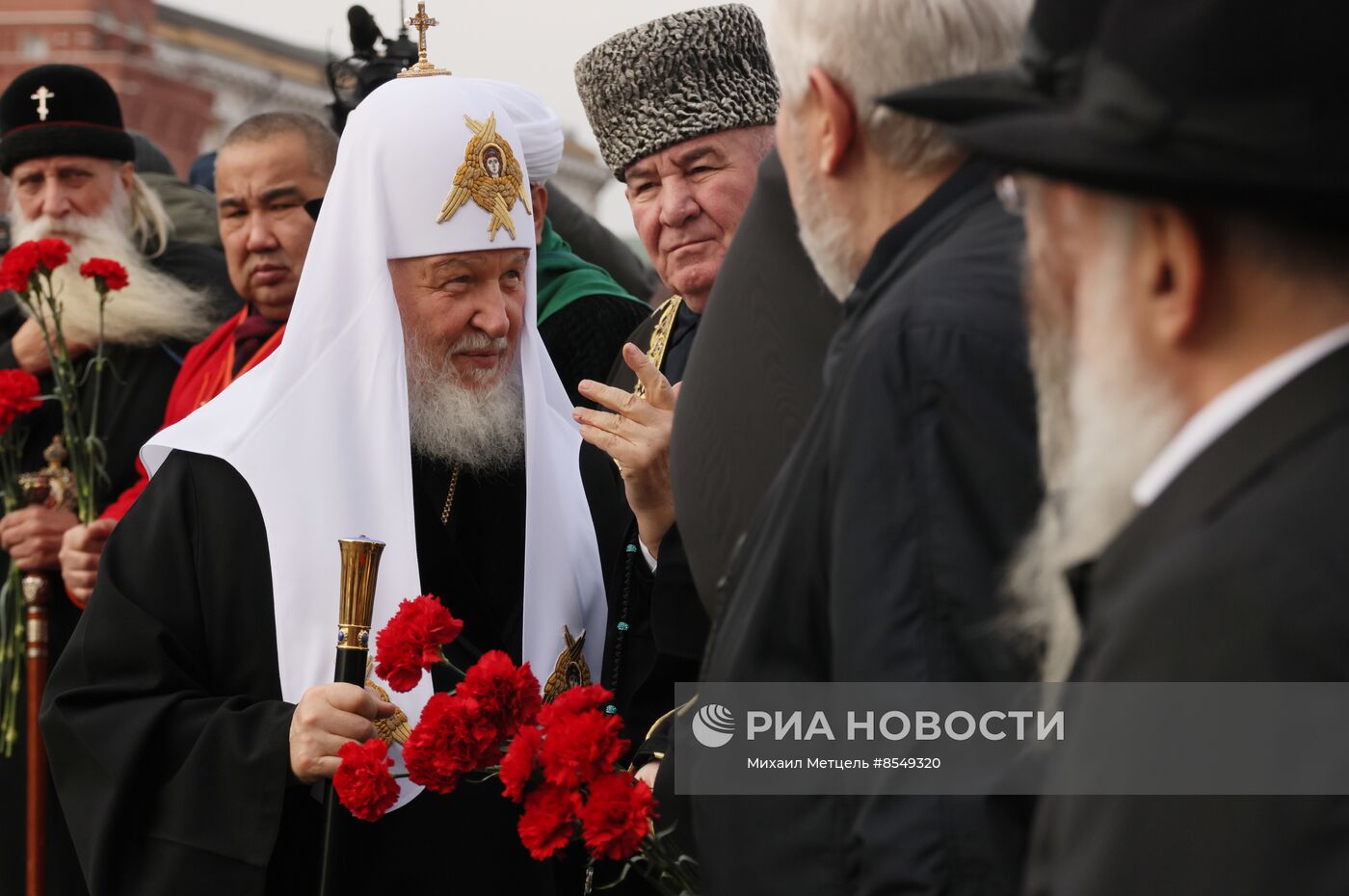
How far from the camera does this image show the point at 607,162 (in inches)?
182

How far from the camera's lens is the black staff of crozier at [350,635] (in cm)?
331

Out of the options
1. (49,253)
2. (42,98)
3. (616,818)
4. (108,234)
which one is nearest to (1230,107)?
(616,818)

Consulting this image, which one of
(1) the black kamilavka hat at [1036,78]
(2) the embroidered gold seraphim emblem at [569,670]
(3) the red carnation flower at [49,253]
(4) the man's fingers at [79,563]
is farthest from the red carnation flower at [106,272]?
(1) the black kamilavka hat at [1036,78]

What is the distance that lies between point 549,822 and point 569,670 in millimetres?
1266

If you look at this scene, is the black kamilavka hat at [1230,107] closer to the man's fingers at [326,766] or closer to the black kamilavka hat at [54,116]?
the man's fingers at [326,766]

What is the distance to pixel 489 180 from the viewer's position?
4195 millimetres

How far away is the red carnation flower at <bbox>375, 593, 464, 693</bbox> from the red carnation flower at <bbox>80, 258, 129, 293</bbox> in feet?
9.38

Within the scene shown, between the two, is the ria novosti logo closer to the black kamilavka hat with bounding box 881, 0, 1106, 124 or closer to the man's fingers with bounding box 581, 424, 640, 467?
the black kamilavka hat with bounding box 881, 0, 1106, 124

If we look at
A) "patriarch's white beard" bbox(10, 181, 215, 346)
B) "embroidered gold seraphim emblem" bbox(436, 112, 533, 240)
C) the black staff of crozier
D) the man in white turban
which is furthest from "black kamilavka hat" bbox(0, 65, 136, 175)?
the black staff of crozier

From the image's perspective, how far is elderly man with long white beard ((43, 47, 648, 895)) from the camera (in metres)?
3.55

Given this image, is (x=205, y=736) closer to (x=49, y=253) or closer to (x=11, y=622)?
(x=49, y=253)

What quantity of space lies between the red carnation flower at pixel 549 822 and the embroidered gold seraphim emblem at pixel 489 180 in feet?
6.18

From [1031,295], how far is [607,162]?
2.97 m

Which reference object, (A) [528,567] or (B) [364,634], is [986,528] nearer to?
(B) [364,634]
